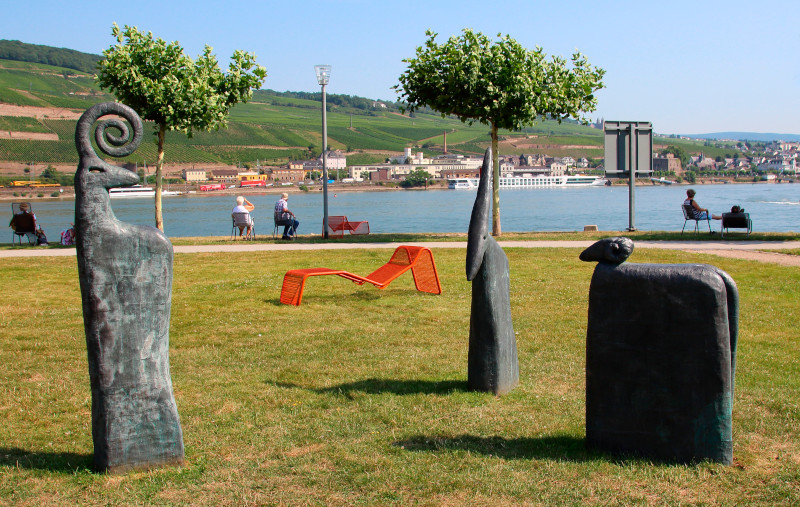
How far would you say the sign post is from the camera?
19219 millimetres

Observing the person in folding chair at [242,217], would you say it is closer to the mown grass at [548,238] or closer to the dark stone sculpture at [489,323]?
the mown grass at [548,238]

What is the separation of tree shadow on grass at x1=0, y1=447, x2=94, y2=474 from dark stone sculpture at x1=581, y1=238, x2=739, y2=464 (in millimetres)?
2798

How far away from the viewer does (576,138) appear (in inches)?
7382

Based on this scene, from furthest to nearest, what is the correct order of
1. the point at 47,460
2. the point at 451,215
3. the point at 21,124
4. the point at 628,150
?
the point at 21,124
the point at 451,215
the point at 628,150
the point at 47,460

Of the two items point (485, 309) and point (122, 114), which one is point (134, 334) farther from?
point (485, 309)

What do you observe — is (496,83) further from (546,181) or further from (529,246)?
(546,181)

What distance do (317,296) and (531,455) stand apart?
19.9 ft

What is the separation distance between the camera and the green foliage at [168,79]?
16.5 meters

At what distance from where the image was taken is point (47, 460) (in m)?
4.01

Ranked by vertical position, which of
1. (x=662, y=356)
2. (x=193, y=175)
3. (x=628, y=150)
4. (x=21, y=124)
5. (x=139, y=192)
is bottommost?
(x=662, y=356)

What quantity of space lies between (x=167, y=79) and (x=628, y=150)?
38.8ft

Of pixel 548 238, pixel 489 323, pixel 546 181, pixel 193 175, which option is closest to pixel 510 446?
pixel 489 323

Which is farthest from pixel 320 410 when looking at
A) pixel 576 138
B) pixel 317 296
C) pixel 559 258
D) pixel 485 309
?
pixel 576 138

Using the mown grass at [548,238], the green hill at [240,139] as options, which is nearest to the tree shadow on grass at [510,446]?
the mown grass at [548,238]
